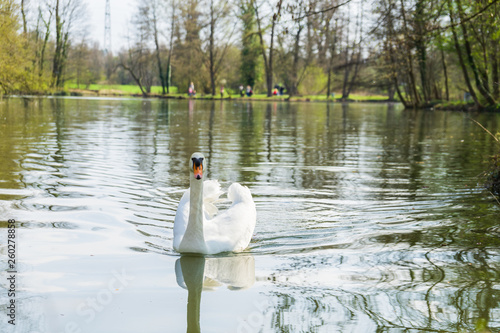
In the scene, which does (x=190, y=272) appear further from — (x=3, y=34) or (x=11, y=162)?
(x=3, y=34)

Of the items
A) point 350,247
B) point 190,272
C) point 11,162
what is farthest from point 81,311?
point 11,162

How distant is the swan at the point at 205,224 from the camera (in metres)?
5.77

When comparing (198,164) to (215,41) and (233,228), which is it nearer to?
(233,228)

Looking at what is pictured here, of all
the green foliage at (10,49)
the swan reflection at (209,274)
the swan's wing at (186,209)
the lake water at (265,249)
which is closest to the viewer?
the lake water at (265,249)

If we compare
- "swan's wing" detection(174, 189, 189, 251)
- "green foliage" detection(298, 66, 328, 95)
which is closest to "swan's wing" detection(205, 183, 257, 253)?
"swan's wing" detection(174, 189, 189, 251)

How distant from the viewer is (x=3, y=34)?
29.6 metres

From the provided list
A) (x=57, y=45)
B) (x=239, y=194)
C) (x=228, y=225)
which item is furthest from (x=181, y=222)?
(x=57, y=45)

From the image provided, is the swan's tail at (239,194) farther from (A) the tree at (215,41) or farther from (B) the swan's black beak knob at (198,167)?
(A) the tree at (215,41)

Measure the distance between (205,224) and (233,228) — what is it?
292mm

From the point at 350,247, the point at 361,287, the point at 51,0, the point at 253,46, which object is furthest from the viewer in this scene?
the point at 253,46

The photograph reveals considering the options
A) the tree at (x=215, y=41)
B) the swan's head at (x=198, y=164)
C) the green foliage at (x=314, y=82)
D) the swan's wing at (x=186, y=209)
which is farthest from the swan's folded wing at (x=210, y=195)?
the green foliage at (x=314, y=82)

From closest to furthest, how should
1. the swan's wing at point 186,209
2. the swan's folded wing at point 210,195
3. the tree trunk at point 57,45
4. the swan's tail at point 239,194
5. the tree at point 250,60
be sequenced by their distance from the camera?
the swan's wing at point 186,209 → the swan's tail at point 239,194 → the swan's folded wing at point 210,195 → the tree trunk at point 57,45 → the tree at point 250,60

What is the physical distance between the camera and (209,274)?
5355 millimetres

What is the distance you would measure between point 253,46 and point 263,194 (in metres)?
63.4
